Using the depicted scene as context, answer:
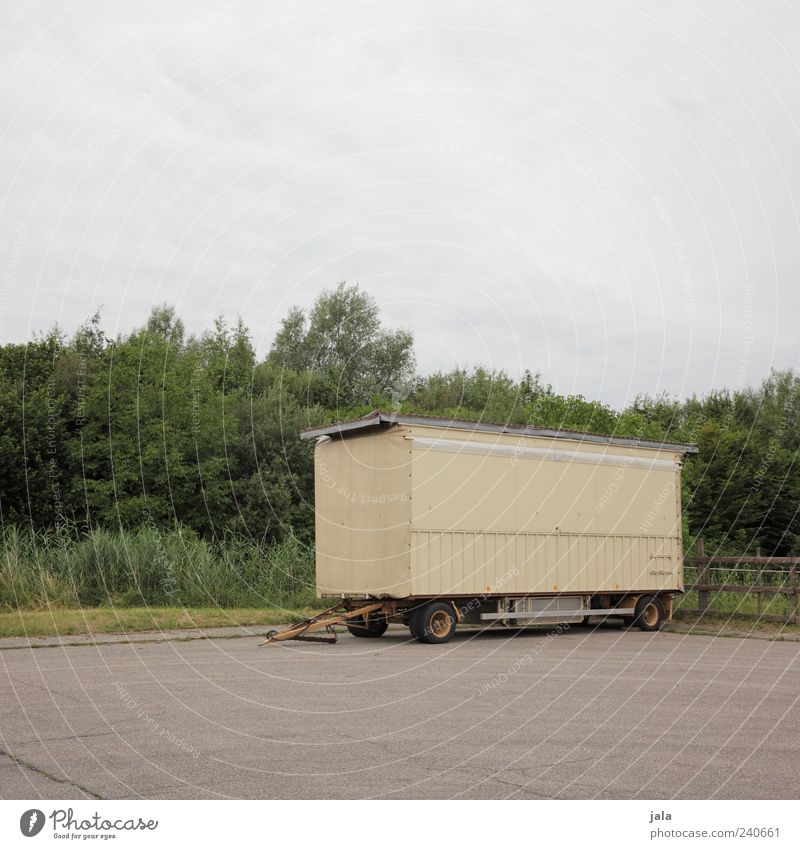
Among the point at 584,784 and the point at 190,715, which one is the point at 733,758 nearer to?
the point at 584,784

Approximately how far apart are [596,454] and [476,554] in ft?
12.1

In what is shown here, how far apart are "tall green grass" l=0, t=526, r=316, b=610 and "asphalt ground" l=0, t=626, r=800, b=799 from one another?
5985 mm

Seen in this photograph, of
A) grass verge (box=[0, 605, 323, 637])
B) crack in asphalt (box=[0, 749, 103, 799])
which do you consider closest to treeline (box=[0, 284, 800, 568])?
grass verge (box=[0, 605, 323, 637])

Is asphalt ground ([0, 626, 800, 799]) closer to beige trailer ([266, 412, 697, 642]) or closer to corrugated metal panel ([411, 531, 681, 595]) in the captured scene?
corrugated metal panel ([411, 531, 681, 595])

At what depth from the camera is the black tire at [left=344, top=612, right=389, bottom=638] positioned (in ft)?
58.5

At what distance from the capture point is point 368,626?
18266 mm

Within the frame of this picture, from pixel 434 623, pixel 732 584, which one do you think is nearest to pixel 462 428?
pixel 434 623

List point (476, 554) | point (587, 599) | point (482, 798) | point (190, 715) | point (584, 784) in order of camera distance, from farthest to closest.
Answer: point (587, 599)
point (476, 554)
point (190, 715)
point (584, 784)
point (482, 798)

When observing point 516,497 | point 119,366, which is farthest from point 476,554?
point 119,366

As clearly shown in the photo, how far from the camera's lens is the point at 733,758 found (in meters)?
7.39

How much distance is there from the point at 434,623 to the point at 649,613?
5.80m

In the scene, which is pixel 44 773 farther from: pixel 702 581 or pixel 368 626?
pixel 702 581

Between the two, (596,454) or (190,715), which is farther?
(596,454)

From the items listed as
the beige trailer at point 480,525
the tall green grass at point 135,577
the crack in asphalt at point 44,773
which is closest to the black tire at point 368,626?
the beige trailer at point 480,525
